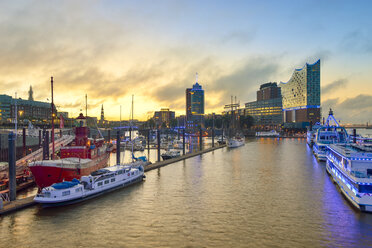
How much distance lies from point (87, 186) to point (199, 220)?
48.4 ft

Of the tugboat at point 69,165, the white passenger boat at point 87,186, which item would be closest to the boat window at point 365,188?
the white passenger boat at point 87,186

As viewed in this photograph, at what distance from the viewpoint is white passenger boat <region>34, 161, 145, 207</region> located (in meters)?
27.9

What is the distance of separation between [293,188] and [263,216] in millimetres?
14879

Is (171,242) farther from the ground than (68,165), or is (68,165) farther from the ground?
(68,165)

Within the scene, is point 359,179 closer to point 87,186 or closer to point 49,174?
point 87,186

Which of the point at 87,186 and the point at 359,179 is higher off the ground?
the point at 359,179

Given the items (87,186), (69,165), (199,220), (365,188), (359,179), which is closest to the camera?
(359,179)

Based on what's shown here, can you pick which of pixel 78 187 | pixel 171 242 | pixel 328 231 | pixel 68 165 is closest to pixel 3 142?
pixel 68 165

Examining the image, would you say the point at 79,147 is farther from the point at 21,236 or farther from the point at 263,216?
the point at 263,216

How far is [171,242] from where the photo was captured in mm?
21359

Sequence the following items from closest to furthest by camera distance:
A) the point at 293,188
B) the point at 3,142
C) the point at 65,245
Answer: the point at 65,245, the point at 293,188, the point at 3,142

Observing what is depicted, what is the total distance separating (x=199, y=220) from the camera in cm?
2605

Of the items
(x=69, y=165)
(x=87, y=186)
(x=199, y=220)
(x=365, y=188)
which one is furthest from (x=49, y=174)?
(x=365, y=188)

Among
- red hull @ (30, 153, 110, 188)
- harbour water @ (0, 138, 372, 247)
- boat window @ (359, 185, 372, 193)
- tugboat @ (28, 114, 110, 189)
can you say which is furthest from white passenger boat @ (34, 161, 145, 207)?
boat window @ (359, 185, 372, 193)
